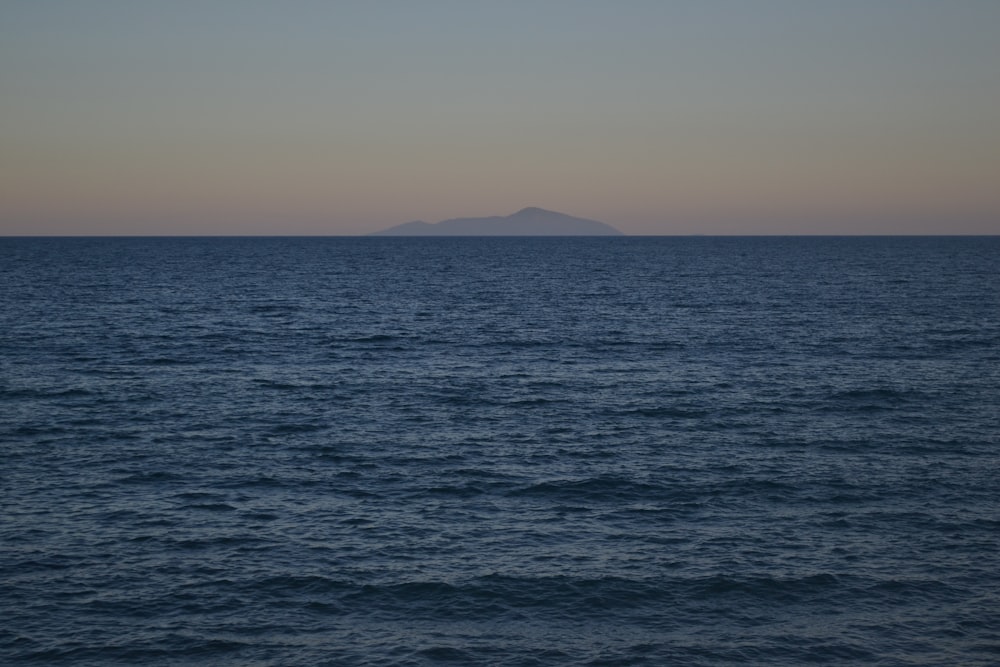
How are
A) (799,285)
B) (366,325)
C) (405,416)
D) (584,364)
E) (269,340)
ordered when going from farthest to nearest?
(799,285) < (366,325) < (269,340) < (584,364) < (405,416)

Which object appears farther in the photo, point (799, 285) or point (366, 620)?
point (799, 285)

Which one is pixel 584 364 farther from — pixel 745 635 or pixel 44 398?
pixel 745 635

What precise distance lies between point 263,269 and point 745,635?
177284mm

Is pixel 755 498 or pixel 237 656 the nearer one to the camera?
pixel 237 656

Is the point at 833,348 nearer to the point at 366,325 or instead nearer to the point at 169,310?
the point at 366,325

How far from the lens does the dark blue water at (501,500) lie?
24312mm

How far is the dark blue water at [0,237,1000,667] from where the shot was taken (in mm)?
24312

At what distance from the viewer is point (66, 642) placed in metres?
23.5

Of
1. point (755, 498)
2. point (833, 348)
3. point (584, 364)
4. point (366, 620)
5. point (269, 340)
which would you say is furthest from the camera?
point (269, 340)

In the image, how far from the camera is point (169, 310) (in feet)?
327

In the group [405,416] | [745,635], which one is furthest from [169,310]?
[745,635]

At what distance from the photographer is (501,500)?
34.6 meters

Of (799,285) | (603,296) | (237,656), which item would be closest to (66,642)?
(237,656)

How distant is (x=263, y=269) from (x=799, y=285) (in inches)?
4294
